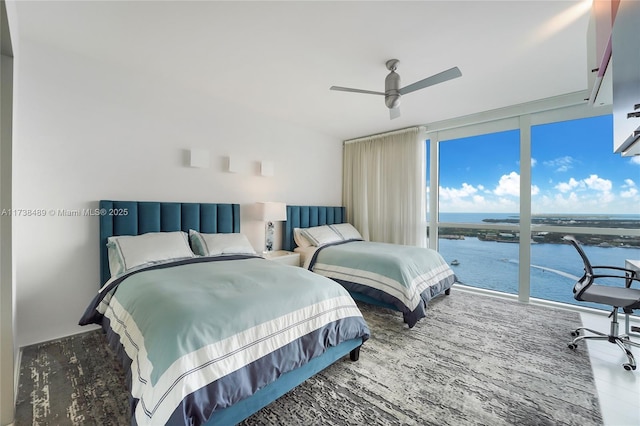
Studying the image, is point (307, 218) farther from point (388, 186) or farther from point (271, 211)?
point (388, 186)

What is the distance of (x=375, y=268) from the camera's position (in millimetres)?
3012

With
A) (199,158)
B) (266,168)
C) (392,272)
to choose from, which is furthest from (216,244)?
(392,272)

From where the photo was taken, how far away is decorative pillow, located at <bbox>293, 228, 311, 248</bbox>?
4.07 metres

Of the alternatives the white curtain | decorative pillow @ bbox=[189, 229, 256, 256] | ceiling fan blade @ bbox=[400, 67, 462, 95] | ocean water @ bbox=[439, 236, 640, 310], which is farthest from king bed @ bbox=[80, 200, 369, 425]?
ocean water @ bbox=[439, 236, 640, 310]

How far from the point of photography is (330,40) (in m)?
2.20

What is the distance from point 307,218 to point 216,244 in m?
1.86

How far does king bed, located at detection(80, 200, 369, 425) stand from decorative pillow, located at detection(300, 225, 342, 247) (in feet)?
4.68

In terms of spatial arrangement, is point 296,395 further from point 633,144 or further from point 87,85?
point 87,85

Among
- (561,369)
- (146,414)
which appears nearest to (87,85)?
(146,414)

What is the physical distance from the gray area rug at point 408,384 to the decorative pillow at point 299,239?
1735 mm

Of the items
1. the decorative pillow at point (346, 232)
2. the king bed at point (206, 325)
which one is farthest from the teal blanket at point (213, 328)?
the decorative pillow at point (346, 232)

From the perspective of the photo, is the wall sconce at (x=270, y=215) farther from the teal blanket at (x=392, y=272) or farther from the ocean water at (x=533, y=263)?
the ocean water at (x=533, y=263)

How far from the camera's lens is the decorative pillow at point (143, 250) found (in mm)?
2326

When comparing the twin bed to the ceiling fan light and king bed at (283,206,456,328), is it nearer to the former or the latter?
king bed at (283,206,456,328)
